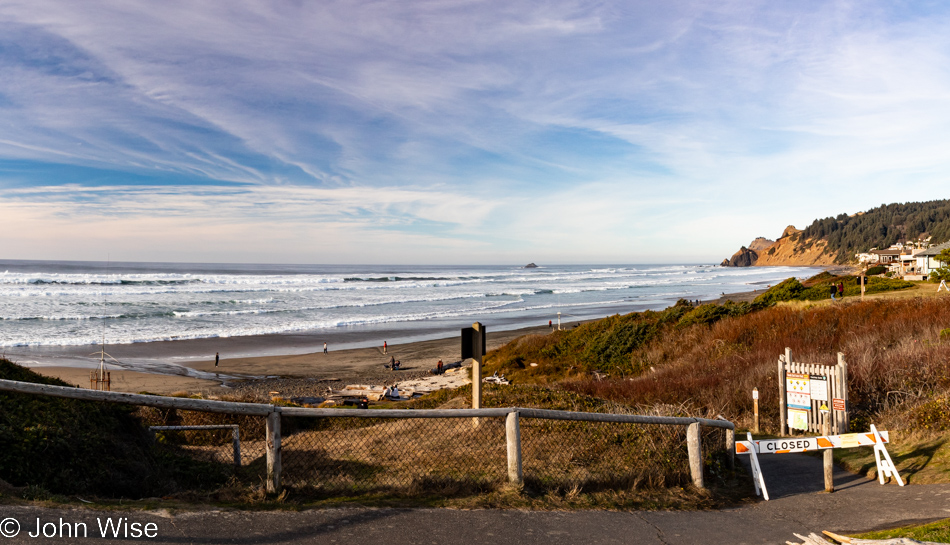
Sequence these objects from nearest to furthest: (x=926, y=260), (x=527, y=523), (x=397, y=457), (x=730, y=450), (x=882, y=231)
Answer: (x=527, y=523), (x=730, y=450), (x=397, y=457), (x=926, y=260), (x=882, y=231)

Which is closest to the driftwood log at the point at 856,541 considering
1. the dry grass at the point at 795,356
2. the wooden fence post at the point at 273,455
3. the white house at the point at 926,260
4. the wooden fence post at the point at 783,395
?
the wooden fence post at the point at 273,455

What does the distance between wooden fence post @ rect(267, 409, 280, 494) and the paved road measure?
463mm

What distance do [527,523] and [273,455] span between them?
8.70 ft

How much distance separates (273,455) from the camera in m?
5.59

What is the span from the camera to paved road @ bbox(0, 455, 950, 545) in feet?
15.1

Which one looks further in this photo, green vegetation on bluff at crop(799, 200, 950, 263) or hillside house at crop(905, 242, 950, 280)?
green vegetation on bluff at crop(799, 200, 950, 263)

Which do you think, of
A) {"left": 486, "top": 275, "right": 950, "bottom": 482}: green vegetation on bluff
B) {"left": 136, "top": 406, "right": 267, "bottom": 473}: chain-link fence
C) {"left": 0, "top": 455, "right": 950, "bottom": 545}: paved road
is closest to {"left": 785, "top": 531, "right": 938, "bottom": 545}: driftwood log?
{"left": 0, "top": 455, "right": 950, "bottom": 545}: paved road

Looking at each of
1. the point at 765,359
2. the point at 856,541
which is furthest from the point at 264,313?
the point at 856,541

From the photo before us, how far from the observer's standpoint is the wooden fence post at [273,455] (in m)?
5.54

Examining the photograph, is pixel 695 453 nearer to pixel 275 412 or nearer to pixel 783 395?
pixel 783 395

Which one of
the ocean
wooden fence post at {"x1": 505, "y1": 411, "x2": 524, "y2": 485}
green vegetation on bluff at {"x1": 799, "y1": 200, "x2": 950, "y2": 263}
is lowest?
the ocean

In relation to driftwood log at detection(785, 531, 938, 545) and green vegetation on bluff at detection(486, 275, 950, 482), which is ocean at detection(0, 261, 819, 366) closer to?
green vegetation on bluff at detection(486, 275, 950, 482)

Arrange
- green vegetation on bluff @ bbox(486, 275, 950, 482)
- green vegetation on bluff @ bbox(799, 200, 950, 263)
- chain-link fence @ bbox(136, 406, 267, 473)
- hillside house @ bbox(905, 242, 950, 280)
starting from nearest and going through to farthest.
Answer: chain-link fence @ bbox(136, 406, 267, 473), green vegetation on bluff @ bbox(486, 275, 950, 482), hillside house @ bbox(905, 242, 950, 280), green vegetation on bluff @ bbox(799, 200, 950, 263)

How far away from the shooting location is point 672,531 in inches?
221
